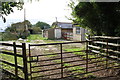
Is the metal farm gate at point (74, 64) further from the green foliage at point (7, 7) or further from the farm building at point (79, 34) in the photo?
the farm building at point (79, 34)

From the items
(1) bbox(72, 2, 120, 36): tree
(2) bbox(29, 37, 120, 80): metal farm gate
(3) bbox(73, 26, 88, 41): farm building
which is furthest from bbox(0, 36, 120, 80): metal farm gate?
(3) bbox(73, 26, 88, 41): farm building

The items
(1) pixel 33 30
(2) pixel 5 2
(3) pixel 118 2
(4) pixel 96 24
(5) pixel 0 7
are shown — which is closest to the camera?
(5) pixel 0 7

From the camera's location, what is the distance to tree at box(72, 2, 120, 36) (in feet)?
20.2

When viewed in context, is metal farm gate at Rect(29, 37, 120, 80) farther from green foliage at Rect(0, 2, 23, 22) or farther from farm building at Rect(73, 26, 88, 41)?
farm building at Rect(73, 26, 88, 41)

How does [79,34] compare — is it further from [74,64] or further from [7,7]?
[7,7]

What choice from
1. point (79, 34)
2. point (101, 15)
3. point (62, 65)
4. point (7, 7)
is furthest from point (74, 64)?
point (79, 34)

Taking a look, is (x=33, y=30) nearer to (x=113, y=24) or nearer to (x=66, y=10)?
(x=66, y=10)

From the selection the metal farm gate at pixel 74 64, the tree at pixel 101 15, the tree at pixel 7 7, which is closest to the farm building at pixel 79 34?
the tree at pixel 101 15

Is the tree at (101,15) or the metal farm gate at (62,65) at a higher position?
the tree at (101,15)

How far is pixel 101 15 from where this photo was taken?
6520 mm

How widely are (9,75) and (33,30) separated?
1648 inches

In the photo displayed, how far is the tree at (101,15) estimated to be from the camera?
6156 mm

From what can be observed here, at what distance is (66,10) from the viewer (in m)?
8.49

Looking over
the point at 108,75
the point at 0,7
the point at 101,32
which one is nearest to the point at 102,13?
the point at 101,32
